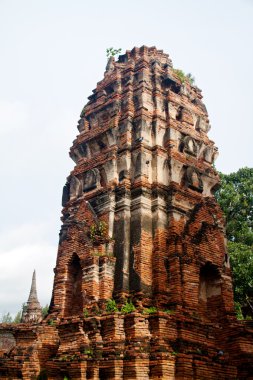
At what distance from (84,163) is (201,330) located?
557 cm

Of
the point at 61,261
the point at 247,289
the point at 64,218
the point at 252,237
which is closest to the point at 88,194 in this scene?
the point at 64,218

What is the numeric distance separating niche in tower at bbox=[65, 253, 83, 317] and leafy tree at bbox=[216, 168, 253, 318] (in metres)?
7.68

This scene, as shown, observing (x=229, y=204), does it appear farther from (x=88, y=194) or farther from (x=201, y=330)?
(x=201, y=330)

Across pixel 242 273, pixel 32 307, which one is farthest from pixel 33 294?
pixel 242 273

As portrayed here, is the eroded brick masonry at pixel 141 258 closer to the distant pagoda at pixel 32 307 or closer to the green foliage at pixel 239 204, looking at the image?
the green foliage at pixel 239 204

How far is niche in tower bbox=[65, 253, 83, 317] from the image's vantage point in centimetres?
958

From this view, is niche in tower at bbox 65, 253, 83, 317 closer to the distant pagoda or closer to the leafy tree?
the leafy tree

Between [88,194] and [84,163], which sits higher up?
[84,163]

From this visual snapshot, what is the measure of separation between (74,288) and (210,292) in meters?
3.15

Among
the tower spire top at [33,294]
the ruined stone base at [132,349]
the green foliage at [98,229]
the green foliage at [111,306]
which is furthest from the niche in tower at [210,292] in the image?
the tower spire top at [33,294]

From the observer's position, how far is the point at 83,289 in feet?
29.4

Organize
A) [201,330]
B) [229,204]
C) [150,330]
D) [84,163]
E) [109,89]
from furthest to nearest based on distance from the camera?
[229,204] < [109,89] < [84,163] < [201,330] < [150,330]

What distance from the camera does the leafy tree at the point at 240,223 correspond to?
15938 millimetres

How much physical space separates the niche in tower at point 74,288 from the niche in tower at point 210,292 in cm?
275
